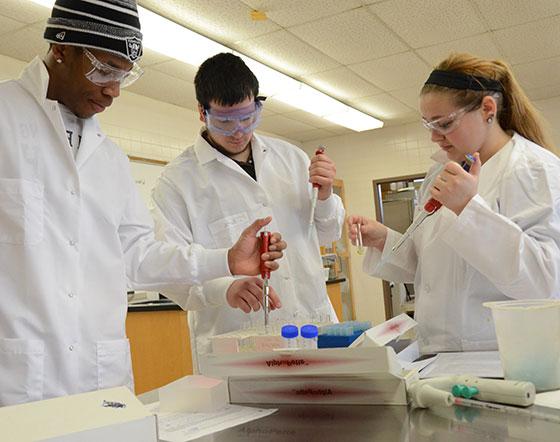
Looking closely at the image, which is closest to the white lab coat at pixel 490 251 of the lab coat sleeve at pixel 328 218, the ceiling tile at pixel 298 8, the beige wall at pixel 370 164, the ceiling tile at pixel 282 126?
the lab coat sleeve at pixel 328 218

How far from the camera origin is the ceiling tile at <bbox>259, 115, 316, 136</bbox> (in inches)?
237

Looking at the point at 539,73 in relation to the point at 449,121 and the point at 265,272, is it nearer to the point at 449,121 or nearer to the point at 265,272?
the point at 449,121

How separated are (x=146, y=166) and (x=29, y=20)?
5.61 ft

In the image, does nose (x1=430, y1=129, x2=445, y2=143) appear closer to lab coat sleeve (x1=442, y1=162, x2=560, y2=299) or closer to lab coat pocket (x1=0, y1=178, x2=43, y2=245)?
lab coat sleeve (x1=442, y1=162, x2=560, y2=299)

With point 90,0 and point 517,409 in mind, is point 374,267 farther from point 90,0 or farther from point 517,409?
point 90,0

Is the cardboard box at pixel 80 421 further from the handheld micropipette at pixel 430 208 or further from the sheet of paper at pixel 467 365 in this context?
the handheld micropipette at pixel 430 208

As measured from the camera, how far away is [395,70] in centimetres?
468

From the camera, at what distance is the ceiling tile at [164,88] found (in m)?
4.31

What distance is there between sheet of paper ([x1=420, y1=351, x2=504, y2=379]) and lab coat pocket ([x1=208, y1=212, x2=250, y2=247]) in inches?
30.6

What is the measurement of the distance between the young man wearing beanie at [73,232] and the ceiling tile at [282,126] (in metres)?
4.44

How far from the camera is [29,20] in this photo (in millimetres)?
3197

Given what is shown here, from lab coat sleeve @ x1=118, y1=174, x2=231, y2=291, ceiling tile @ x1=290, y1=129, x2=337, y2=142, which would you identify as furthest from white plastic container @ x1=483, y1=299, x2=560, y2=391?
ceiling tile @ x1=290, y1=129, x2=337, y2=142

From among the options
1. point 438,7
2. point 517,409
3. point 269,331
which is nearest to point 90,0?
point 269,331

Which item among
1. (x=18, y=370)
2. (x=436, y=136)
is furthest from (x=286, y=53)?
(x=18, y=370)
